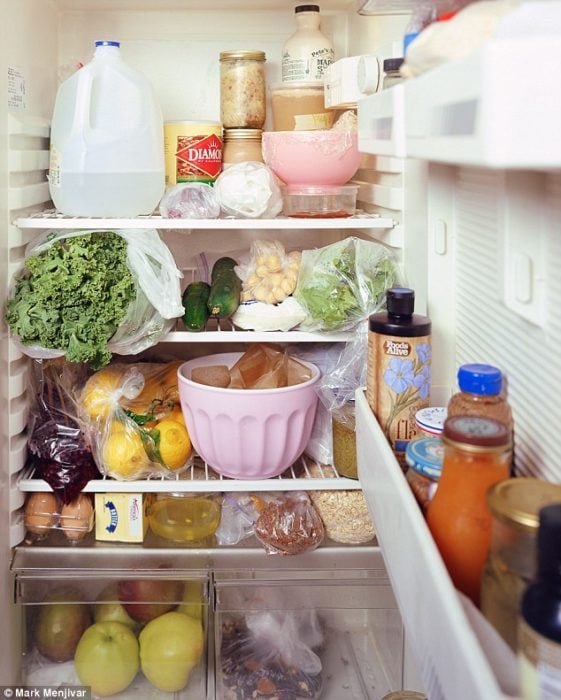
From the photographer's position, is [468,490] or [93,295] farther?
[93,295]

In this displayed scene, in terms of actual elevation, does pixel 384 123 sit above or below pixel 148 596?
above

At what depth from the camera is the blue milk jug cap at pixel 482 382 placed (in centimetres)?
76

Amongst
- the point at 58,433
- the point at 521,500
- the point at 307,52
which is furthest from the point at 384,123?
the point at 58,433

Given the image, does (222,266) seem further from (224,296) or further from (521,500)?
(521,500)

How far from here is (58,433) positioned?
1439 millimetres

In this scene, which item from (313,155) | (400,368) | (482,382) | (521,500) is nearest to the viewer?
(521,500)

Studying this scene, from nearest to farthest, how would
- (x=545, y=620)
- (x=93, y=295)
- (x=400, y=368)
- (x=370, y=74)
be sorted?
(x=545, y=620) → (x=400, y=368) → (x=370, y=74) → (x=93, y=295)

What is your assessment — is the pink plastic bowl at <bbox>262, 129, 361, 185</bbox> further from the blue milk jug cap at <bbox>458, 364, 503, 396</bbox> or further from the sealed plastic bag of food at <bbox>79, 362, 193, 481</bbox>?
Answer: the blue milk jug cap at <bbox>458, 364, 503, 396</bbox>

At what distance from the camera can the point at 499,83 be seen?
450 millimetres

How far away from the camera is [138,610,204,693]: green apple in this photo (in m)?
1.42

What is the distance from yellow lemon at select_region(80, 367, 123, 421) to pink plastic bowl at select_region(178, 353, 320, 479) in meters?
0.13

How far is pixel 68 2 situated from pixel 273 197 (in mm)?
609

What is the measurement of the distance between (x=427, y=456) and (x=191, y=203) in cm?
75

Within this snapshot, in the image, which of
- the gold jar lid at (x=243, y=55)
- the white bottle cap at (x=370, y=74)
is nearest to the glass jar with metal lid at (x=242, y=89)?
the gold jar lid at (x=243, y=55)
